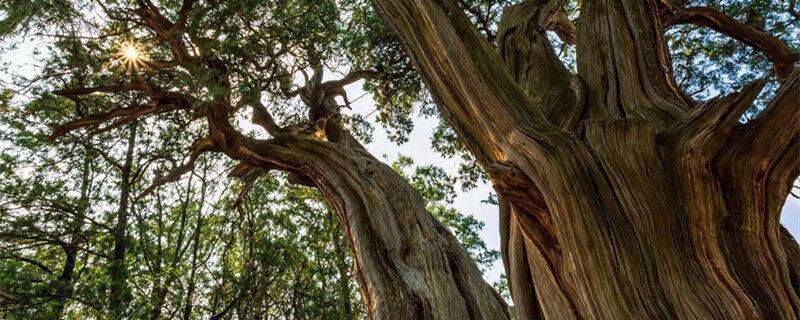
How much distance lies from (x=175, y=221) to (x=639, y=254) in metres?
8.10

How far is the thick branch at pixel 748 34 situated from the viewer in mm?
3670

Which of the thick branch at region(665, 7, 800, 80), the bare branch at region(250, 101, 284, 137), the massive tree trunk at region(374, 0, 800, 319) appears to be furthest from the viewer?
the bare branch at region(250, 101, 284, 137)

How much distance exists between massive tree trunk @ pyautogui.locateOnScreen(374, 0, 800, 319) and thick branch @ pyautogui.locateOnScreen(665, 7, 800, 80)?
1972 mm

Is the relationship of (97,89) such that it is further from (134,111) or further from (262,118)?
(262,118)

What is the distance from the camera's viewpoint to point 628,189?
68.7 inches

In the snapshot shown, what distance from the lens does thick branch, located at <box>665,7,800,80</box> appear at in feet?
12.0

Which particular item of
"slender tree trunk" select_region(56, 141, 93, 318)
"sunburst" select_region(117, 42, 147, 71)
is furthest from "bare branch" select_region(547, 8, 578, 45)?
"slender tree trunk" select_region(56, 141, 93, 318)

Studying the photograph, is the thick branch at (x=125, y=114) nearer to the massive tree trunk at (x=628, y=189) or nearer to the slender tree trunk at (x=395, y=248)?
the slender tree trunk at (x=395, y=248)

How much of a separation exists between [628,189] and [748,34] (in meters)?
2.98

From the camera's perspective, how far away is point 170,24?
427 cm

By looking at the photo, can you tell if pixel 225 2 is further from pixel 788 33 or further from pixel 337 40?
pixel 788 33

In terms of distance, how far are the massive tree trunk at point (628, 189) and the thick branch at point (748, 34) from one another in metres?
1.97

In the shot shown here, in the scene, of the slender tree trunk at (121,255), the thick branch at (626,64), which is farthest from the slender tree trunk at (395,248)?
the slender tree trunk at (121,255)

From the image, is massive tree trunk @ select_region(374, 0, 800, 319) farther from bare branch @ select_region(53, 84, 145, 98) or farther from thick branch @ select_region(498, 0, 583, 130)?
bare branch @ select_region(53, 84, 145, 98)
